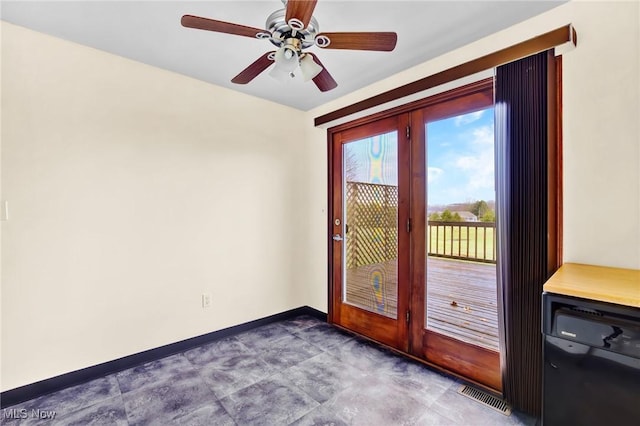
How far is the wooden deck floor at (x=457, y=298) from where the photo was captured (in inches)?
78.7

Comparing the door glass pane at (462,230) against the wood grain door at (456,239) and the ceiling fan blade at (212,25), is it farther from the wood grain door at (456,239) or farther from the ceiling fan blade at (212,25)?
the ceiling fan blade at (212,25)

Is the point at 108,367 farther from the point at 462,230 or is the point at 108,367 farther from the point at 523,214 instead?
the point at 523,214

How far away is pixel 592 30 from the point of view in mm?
1523

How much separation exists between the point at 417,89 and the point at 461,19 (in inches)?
20.3

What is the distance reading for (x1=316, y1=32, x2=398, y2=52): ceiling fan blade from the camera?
1375mm

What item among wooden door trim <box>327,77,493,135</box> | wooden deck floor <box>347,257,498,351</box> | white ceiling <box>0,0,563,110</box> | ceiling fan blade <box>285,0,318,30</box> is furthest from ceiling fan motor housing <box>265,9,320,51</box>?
wooden deck floor <box>347,257,498,351</box>

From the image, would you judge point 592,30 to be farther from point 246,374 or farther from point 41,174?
point 41,174

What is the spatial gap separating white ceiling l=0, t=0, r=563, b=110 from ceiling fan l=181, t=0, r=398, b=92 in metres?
0.27

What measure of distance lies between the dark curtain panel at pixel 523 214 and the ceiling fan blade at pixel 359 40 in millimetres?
849

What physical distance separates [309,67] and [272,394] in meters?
2.07

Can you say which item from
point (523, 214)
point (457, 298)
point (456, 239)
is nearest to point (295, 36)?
point (523, 214)

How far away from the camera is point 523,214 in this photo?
166 cm

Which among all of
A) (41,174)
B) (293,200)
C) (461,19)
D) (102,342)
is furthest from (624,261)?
(41,174)

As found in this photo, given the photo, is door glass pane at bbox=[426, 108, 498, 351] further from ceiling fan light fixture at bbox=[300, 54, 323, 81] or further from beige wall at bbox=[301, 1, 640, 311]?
ceiling fan light fixture at bbox=[300, 54, 323, 81]
